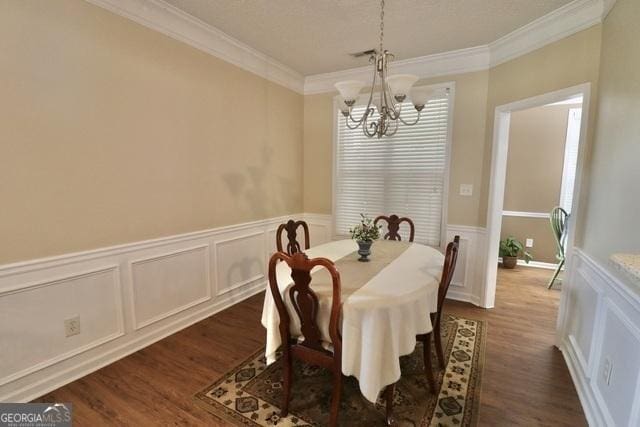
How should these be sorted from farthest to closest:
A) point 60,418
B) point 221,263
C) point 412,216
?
point 412,216 < point 221,263 < point 60,418

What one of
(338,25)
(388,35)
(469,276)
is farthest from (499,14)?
(469,276)

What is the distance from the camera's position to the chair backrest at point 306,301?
1.48 metres

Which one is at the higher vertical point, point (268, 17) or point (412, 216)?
point (268, 17)

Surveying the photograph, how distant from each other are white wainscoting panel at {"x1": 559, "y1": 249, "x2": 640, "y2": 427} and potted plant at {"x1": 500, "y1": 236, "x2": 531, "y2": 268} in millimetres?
2462

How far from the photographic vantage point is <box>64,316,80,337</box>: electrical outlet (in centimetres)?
203

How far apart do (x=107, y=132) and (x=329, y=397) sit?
2389 mm

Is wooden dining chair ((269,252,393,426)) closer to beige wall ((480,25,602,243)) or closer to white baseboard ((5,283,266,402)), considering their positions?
white baseboard ((5,283,266,402))

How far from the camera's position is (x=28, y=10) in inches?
68.8

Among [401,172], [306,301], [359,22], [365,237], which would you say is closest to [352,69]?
[359,22]

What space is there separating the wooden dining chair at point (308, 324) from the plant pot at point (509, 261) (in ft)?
13.2

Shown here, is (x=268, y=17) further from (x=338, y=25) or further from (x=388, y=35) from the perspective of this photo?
(x=388, y=35)

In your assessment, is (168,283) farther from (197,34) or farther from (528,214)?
(528,214)

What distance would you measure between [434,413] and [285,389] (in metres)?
0.91

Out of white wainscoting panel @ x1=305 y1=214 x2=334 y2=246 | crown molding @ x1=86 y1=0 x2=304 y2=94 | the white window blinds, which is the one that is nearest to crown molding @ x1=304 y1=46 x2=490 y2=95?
the white window blinds
